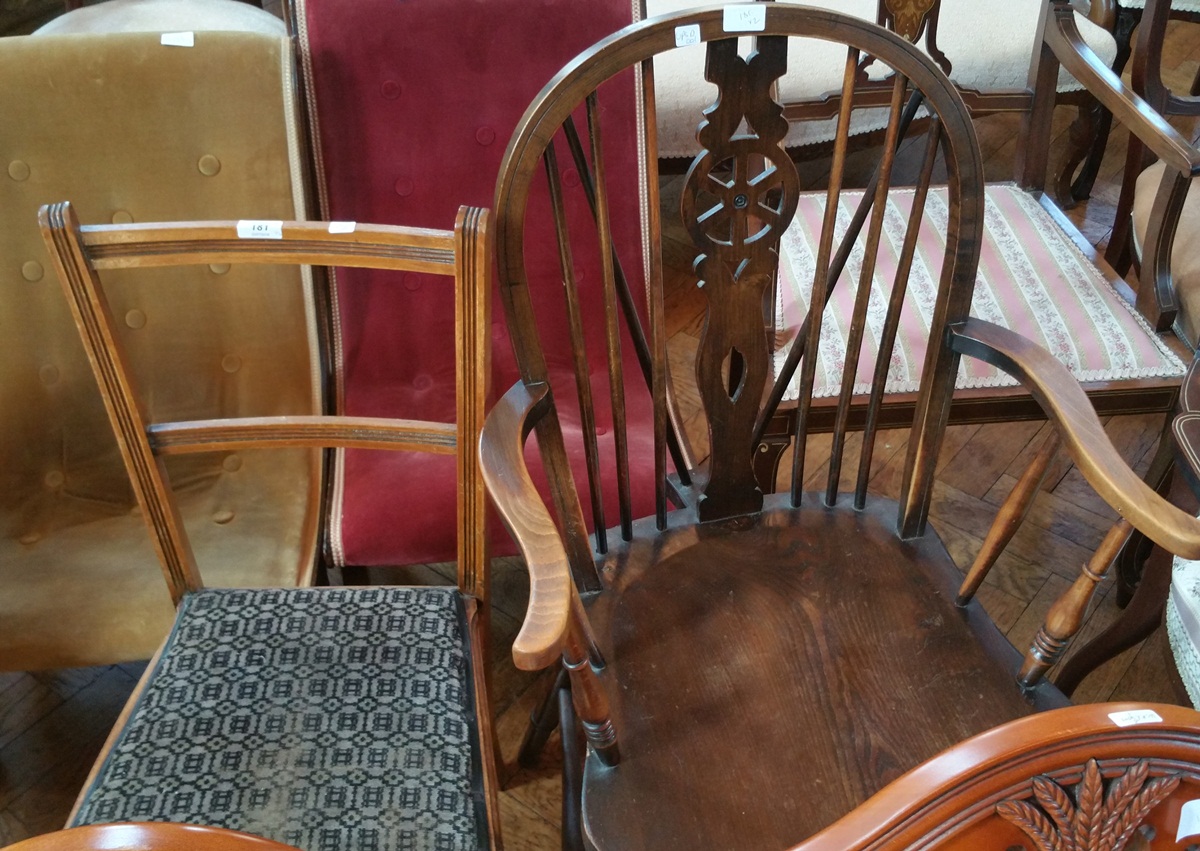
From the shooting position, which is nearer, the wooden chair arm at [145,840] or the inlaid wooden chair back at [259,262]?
the wooden chair arm at [145,840]

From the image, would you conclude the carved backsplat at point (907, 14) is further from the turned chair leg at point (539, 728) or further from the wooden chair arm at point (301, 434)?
the turned chair leg at point (539, 728)

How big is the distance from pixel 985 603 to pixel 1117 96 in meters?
0.77

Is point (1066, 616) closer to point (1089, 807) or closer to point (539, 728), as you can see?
point (1089, 807)

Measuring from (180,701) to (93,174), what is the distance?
Answer: 70 centimetres

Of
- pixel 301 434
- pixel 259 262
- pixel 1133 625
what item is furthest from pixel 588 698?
pixel 1133 625

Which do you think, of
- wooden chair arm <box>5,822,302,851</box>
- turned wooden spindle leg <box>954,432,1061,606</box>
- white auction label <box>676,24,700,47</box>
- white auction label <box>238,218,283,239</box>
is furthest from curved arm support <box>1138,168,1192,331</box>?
wooden chair arm <box>5,822,302,851</box>

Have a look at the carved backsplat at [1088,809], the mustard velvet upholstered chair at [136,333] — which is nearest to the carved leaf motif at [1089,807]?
the carved backsplat at [1088,809]

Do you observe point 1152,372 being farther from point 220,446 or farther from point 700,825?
point 220,446

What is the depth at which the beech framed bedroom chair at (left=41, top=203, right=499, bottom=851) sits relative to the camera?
0.83m

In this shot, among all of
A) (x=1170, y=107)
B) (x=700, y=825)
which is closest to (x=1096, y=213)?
(x=1170, y=107)

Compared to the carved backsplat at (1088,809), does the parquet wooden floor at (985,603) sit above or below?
below

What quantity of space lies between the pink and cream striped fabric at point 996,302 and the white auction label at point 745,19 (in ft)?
1.65

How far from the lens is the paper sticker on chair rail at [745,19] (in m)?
0.82

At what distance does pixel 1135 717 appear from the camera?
528 millimetres
